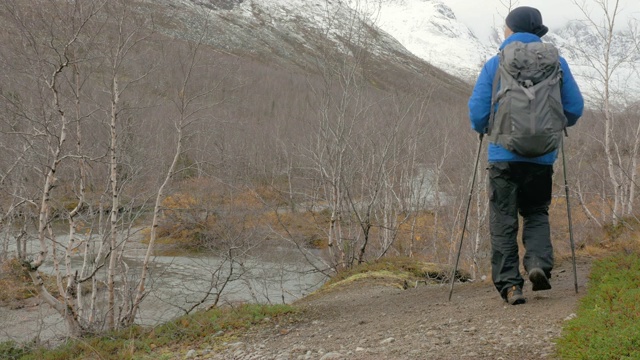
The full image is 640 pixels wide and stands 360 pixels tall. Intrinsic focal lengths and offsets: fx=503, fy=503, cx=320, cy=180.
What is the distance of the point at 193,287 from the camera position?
1526 cm

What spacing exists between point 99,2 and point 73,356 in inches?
193

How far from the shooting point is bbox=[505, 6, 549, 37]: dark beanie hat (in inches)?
169

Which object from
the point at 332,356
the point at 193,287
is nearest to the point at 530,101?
the point at 332,356

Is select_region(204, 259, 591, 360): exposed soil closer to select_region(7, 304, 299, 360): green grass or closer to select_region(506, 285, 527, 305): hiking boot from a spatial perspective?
select_region(506, 285, 527, 305): hiking boot

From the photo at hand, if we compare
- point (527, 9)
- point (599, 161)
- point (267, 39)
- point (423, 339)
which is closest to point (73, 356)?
point (423, 339)

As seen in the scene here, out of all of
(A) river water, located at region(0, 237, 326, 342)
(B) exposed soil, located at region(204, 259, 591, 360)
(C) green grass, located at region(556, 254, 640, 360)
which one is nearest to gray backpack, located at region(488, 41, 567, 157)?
(C) green grass, located at region(556, 254, 640, 360)

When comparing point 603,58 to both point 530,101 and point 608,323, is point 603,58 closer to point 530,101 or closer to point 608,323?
point 530,101

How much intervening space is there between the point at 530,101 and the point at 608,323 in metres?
1.68

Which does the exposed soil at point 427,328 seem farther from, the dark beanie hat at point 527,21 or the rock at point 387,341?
the dark beanie hat at point 527,21

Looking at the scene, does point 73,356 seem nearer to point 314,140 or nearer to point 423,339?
point 423,339

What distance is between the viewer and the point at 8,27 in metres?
6.94

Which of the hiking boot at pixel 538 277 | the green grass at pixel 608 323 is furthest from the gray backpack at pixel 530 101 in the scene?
the green grass at pixel 608 323

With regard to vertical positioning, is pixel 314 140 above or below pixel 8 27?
below

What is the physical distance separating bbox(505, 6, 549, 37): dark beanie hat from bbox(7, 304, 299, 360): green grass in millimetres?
3810
